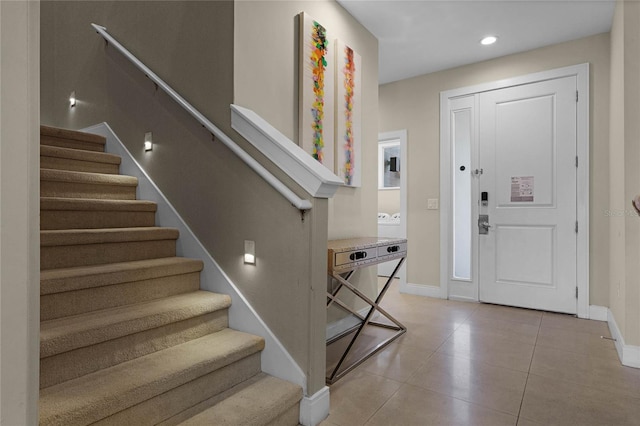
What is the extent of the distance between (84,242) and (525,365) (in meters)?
2.78

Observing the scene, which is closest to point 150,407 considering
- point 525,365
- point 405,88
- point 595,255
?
point 525,365

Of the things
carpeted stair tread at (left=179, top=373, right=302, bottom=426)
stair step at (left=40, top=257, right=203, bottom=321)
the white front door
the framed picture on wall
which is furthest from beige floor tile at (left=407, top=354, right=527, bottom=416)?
the framed picture on wall

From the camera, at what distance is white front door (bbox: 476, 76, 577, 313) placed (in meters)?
3.50

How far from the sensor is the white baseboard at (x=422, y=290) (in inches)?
166

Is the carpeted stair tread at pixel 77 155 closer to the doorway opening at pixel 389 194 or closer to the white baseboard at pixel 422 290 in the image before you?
the white baseboard at pixel 422 290

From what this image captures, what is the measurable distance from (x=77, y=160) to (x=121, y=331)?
5.34ft

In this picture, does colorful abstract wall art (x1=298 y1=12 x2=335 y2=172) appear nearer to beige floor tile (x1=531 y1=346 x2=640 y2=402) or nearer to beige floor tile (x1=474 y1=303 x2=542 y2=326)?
beige floor tile (x1=531 y1=346 x2=640 y2=402)

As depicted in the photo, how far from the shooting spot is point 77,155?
257 centimetres

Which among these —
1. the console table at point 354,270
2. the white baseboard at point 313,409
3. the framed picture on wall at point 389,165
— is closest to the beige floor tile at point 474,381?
the console table at point 354,270

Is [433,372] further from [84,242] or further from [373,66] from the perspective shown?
[373,66]

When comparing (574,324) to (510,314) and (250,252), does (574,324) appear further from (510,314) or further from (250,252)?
(250,252)

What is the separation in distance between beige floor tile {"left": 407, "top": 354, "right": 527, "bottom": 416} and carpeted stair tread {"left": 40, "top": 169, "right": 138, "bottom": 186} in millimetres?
2386

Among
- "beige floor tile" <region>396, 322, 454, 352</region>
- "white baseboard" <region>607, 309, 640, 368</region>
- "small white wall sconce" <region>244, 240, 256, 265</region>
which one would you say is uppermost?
"small white wall sconce" <region>244, 240, 256, 265</region>

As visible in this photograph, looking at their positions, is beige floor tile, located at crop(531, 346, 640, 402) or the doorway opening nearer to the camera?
A: beige floor tile, located at crop(531, 346, 640, 402)
